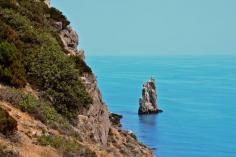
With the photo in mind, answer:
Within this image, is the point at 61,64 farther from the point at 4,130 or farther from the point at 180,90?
the point at 180,90

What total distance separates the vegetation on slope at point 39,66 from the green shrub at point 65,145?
5.04 metres

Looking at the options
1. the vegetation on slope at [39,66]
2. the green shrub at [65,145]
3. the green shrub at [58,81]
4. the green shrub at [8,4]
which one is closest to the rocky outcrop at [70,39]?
the green shrub at [8,4]

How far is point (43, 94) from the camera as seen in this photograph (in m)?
23.0

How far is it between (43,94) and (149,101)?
12413cm

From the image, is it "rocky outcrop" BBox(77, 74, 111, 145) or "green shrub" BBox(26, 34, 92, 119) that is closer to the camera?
"green shrub" BBox(26, 34, 92, 119)

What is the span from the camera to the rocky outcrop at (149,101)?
5595 inches

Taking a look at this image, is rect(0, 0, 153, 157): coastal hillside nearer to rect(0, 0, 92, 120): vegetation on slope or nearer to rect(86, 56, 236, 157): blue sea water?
rect(0, 0, 92, 120): vegetation on slope

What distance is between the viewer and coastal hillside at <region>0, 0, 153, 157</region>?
1630cm

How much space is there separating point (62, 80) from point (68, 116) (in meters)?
1.81

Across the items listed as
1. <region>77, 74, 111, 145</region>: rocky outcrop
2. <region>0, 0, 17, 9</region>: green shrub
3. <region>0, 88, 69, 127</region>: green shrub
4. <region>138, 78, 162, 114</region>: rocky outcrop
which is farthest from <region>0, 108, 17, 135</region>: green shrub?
<region>138, 78, 162, 114</region>: rocky outcrop

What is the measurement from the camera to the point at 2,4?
28125 millimetres

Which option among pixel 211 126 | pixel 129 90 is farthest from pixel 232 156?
pixel 129 90

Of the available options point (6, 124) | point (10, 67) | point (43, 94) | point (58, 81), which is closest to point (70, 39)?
point (58, 81)

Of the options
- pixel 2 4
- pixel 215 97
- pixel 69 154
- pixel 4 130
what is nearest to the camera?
pixel 4 130
